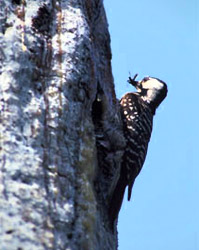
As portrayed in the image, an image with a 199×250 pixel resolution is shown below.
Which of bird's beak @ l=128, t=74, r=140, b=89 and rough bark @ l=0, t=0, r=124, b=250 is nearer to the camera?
rough bark @ l=0, t=0, r=124, b=250

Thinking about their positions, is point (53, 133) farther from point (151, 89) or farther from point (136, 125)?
point (151, 89)

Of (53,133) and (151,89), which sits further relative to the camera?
(151,89)

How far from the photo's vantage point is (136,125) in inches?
165

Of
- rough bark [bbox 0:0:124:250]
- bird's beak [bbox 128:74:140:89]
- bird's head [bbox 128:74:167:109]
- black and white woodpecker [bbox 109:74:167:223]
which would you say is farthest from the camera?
bird's beak [bbox 128:74:140:89]

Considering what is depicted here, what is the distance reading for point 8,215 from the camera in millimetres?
2361

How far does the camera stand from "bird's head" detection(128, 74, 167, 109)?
494 cm

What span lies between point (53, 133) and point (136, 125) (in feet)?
4.93

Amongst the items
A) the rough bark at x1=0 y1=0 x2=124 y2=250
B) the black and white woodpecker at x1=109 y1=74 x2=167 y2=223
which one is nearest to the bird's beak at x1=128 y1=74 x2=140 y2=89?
the black and white woodpecker at x1=109 y1=74 x2=167 y2=223

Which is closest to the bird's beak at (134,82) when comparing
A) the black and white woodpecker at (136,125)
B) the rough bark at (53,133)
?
the black and white woodpecker at (136,125)

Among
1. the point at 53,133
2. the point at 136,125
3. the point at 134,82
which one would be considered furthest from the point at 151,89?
the point at 53,133

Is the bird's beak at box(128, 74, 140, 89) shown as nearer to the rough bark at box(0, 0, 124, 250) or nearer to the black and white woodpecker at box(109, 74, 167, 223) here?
the black and white woodpecker at box(109, 74, 167, 223)

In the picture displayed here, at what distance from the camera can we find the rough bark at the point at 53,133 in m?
2.46

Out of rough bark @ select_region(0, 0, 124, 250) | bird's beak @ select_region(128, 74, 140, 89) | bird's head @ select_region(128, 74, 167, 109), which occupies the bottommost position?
rough bark @ select_region(0, 0, 124, 250)

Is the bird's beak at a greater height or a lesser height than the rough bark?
greater
